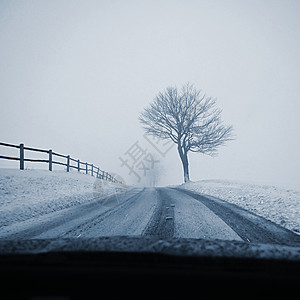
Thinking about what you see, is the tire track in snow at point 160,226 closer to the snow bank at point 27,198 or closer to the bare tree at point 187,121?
the snow bank at point 27,198

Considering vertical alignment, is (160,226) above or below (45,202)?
below

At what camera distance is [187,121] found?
18969mm

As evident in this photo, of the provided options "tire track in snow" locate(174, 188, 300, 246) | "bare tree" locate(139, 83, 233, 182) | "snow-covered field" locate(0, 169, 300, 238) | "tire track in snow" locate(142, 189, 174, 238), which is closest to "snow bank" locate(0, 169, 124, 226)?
"snow-covered field" locate(0, 169, 300, 238)

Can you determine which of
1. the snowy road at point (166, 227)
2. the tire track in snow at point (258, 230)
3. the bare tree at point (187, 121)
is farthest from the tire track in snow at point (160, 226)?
the bare tree at point (187, 121)

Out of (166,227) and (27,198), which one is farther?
(27,198)

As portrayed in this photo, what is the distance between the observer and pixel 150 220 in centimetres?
402

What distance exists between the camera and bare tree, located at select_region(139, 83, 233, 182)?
18219mm

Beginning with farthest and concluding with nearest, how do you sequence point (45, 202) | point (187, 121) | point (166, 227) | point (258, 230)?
1. point (187, 121)
2. point (45, 202)
3. point (166, 227)
4. point (258, 230)

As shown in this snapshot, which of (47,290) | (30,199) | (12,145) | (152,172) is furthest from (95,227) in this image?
(152,172)

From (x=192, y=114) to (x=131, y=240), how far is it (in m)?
18.1

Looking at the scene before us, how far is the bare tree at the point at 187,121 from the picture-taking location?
59.8 ft

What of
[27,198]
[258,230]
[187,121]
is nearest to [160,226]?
[258,230]

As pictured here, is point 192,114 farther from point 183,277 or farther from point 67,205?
point 183,277

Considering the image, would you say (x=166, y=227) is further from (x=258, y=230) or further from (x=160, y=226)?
(x=258, y=230)
